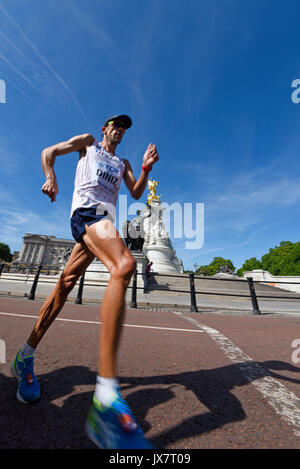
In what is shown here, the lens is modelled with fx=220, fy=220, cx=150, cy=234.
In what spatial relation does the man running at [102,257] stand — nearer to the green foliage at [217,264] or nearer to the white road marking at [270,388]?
the white road marking at [270,388]

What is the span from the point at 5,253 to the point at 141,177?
105 metres

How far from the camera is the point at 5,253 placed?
8881cm

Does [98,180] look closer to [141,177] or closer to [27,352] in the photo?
[141,177]

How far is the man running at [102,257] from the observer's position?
1080 mm

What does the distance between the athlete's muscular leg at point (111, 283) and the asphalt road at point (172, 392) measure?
0.40 metres

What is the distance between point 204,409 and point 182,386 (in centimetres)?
39

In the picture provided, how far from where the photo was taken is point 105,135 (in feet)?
7.22

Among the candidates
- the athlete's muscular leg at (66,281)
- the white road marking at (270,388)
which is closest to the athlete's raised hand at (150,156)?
the athlete's muscular leg at (66,281)

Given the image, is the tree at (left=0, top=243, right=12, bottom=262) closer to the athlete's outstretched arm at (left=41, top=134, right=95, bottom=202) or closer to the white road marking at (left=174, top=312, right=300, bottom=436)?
the athlete's outstretched arm at (left=41, top=134, right=95, bottom=202)

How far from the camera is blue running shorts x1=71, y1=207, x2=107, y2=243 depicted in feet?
5.47

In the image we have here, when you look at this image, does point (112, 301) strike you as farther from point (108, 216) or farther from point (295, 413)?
point (295, 413)

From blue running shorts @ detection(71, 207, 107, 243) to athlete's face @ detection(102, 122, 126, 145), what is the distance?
32.8 inches

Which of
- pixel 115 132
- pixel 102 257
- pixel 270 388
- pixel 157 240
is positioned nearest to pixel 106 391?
pixel 102 257
